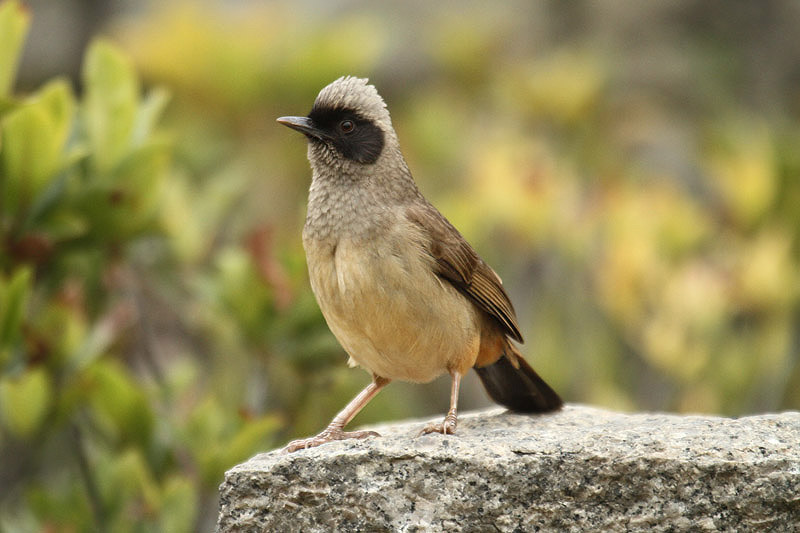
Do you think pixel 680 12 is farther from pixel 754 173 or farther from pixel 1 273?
pixel 1 273

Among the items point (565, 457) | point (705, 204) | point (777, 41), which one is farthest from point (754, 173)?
point (777, 41)

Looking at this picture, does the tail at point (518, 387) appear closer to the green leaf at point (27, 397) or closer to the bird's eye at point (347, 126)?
the bird's eye at point (347, 126)

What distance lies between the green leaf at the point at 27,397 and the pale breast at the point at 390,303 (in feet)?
5.08

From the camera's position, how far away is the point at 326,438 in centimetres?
376

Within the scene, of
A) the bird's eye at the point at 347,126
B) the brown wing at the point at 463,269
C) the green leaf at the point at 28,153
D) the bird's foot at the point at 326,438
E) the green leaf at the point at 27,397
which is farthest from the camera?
the green leaf at the point at 27,397

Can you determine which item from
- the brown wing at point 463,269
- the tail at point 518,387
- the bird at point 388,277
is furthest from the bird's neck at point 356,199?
the tail at point 518,387

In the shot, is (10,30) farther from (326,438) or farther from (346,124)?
(326,438)

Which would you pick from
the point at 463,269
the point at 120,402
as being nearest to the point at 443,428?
the point at 463,269

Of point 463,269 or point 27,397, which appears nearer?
point 463,269

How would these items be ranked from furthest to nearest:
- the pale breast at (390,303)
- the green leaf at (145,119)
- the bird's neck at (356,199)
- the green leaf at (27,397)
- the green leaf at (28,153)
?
the green leaf at (145,119), the green leaf at (27,397), the green leaf at (28,153), the bird's neck at (356,199), the pale breast at (390,303)

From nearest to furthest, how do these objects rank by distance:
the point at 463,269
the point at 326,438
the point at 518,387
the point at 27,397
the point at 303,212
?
the point at 326,438 < the point at 463,269 < the point at 518,387 < the point at 27,397 < the point at 303,212

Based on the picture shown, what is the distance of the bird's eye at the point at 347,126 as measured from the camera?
4.12 m

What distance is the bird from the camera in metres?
3.75

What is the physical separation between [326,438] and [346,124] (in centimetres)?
122
